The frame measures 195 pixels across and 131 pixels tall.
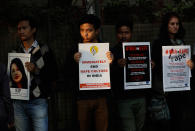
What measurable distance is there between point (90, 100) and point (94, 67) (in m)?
0.42

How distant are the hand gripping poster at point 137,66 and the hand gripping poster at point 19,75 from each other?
1.26m

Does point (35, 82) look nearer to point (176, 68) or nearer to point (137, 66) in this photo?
point (137, 66)

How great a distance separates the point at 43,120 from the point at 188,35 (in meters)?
3.41

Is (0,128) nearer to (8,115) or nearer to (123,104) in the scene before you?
(8,115)

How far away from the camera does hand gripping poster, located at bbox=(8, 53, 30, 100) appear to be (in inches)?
143

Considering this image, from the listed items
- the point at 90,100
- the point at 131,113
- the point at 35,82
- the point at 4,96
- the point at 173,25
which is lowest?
the point at 131,113

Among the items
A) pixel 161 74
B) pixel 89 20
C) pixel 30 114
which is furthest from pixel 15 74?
pixel 161 74

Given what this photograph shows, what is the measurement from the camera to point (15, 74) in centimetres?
366

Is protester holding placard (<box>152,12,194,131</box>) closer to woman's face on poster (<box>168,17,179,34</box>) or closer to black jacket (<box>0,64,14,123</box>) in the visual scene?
woman's face on poster (<box>168,17,179,34</box>)

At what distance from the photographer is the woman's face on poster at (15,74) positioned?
3.65m

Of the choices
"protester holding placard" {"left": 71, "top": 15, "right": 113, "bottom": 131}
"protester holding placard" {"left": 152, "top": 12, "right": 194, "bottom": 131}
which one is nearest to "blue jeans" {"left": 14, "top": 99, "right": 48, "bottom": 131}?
"protester holding placard" {"left": 71, "top": 15, "right": 113, "bottom": 131}

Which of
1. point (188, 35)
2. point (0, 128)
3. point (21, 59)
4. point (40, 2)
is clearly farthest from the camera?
point (40, 2)

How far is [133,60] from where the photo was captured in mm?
4012

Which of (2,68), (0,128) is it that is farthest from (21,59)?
(0,128)
